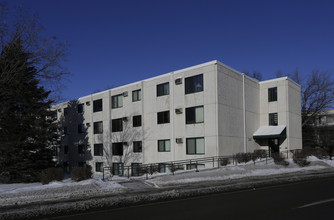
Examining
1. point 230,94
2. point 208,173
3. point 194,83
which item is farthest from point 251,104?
point 208,173

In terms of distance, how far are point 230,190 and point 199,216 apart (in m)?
5.77

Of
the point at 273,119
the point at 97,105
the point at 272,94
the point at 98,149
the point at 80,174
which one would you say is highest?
the point at 272,94

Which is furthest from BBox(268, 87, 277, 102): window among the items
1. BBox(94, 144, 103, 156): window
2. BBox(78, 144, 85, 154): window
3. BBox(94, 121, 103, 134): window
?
BBox(78, 144, 85, 154): window

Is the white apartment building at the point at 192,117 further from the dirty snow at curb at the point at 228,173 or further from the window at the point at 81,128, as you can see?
the dirty snow at curb at the point at 228,173

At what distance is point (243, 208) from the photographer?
27.9ft

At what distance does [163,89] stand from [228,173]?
12.8 metres

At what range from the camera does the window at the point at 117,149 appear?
3272 cm

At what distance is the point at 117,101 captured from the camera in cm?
3350

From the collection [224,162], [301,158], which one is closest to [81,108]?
[224,162]

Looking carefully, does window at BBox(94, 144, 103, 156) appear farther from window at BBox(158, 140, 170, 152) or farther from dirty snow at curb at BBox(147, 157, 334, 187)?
dirty snow at curb at BBox(147, 157, 334, 187)

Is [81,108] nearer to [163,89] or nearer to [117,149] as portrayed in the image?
[117,149]

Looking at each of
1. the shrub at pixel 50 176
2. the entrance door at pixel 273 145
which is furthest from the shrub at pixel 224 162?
the shrub at pixel 50 176

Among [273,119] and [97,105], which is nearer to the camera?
[273,119]

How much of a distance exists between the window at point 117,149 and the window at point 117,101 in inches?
174
